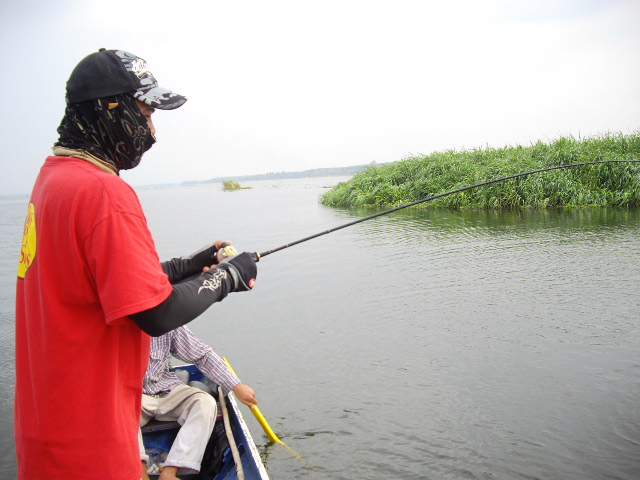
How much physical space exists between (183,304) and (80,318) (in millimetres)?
308

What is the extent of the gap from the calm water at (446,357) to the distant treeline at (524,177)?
4796 mm

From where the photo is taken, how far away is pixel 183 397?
3.81 meters

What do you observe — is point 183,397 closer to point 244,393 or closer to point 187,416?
point 187,416

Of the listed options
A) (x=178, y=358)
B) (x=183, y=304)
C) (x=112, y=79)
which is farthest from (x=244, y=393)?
(x=112, y=79)

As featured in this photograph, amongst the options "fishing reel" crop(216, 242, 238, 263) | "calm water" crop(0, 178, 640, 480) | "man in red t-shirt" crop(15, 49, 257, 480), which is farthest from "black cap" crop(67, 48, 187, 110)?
"calm water" crop(0, 178, 640, 480)

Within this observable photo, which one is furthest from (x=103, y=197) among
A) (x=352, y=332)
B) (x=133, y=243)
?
(x=352, y=332)

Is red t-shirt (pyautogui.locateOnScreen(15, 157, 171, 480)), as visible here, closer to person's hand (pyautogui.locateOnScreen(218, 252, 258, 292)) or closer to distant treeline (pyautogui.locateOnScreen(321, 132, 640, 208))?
person's hand (pyautogui.locateOnScreen(218, 252, 258, 292))

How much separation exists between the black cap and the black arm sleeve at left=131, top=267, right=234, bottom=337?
0.65m

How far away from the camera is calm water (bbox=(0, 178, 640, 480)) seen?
4605 mm

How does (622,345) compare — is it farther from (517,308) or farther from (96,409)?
(96,409)

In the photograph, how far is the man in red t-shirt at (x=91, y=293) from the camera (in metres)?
1.50

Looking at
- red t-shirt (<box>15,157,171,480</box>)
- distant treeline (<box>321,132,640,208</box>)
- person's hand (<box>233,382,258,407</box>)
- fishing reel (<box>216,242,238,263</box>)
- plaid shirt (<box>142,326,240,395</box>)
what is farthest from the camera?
distant treeline (<box>321,132,640,208</box>)

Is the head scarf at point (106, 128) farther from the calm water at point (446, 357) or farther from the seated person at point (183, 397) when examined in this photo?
the calm water at point (446, 357)

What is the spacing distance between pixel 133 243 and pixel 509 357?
5.87 metres
